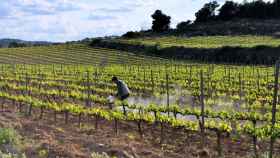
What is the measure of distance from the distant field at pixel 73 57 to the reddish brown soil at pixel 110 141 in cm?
3465

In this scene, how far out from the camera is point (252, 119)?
12.1 metres

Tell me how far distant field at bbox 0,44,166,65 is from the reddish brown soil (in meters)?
34.7

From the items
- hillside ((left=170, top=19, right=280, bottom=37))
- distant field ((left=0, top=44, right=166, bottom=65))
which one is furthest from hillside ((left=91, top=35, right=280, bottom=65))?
hillside ((left=170, top=19, right=280, bottom=37))

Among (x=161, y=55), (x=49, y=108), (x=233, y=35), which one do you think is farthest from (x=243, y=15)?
(x=49, y=108)

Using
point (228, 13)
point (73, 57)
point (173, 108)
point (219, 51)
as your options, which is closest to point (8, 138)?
point (173, 108)

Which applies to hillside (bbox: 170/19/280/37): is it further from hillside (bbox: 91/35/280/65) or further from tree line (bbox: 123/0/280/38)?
hillside (bbox: 91/35/280/65)

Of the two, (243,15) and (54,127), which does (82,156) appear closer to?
(54,127)

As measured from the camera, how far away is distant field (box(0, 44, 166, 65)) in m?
50.3

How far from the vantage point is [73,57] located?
55.2m

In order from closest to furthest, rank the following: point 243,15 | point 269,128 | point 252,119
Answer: point 269,128 → point 252,119 → point 243,15

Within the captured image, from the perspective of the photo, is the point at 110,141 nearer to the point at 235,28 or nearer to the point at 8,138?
the point at 8,138

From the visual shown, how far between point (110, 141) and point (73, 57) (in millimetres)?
45368

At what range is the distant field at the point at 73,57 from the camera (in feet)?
165

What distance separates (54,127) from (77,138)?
1816 mm
